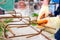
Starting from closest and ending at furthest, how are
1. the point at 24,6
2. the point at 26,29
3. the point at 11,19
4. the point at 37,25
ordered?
the point at 26,29 < the point at 37,25 < the point at 11,19 < the point at 24,6

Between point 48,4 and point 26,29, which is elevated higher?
point 48,4

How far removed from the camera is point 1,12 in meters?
1.55

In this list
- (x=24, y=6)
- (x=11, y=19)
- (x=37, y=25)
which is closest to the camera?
(x=37, y=25)

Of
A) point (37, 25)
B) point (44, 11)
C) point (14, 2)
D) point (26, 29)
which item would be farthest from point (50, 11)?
point (14, 2)

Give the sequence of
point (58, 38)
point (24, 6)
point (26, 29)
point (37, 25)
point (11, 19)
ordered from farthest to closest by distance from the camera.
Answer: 1. point (24, 6)
2. point (11, 19)
3. point (37, 25)
4. point (26, 29)
5. point (58, 38)

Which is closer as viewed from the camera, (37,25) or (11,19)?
(37,25)

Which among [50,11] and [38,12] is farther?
[38,12]

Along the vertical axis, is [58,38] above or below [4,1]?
below

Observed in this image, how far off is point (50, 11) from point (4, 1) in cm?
51

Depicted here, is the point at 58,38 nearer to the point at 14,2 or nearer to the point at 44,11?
the point at 44,11

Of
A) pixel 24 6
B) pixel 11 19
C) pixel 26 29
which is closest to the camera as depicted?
pixel 26 29

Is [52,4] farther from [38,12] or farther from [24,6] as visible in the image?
[24,6]

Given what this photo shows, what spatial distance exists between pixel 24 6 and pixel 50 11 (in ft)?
1.09

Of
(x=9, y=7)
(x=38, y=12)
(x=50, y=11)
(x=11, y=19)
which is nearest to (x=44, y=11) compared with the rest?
(x=50, y=11)
